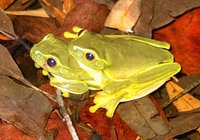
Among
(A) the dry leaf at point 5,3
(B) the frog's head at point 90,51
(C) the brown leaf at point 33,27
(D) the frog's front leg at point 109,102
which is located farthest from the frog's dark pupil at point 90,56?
(A) the dry leaf at point 5,3

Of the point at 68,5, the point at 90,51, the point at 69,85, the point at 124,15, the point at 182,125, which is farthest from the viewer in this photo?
the point at 68,5

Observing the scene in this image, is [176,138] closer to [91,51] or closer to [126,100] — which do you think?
[126,100]

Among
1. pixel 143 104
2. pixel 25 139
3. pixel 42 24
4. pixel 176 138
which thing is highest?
pixel 42 24

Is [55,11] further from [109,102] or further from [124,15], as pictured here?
[109,102]

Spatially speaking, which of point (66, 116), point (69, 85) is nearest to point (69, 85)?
point (69, 85)

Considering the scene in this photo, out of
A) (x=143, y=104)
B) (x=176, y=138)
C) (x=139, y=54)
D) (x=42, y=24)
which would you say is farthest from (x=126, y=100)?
(x=42, y=24)
